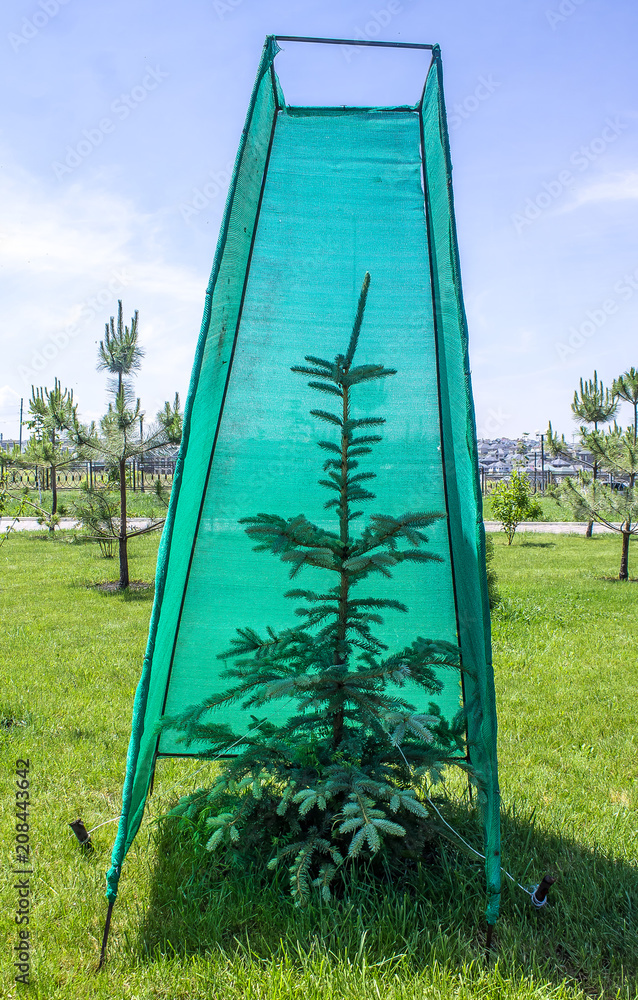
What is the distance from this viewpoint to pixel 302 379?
3.09 m

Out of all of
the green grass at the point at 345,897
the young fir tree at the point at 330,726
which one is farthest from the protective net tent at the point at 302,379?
the green grass at the point at 345,897

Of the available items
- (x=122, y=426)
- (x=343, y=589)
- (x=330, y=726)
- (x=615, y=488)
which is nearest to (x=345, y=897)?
(x=330, y=726)

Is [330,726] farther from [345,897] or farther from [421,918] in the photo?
[421,918]

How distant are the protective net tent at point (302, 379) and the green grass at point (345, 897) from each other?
38 centimetres

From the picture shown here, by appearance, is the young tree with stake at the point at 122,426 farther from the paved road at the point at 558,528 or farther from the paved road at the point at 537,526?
the paved road at the point at 558,528

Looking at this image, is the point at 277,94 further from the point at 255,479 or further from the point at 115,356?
the point at 115,356

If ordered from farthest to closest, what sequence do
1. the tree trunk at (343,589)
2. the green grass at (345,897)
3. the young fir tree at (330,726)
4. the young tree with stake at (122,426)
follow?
the young tree with stake at (122,426)
the tree trunk at (343,589)
the young fir tree at (330,726)
the green grass at (345,897)

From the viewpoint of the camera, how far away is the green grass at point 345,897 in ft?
6.73

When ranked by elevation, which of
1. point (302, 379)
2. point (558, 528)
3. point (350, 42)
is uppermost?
point (350, 42)

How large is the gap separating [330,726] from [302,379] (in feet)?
5.24

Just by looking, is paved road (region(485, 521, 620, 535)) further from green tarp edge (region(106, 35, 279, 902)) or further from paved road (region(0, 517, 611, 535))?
green tarp edge (region(106, 35, 279, 902))

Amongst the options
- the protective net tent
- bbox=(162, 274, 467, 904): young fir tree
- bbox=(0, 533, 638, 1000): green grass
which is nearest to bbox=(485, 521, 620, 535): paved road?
bbox=(0, 533, 638, 1000): green grass

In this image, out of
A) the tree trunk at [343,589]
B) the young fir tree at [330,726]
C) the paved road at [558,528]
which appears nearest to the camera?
the young fir tree at [330,726]

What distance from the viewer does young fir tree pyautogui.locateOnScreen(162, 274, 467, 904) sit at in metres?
2.34
